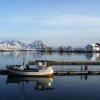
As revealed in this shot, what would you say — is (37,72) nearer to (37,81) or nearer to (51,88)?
(37,81)

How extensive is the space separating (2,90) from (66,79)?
8899 millimetres

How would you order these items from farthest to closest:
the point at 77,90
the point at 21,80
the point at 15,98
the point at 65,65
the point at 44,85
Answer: the point at 65,65, the point at 21,80, the point at 44,85, the point at 77,90, the point at 15,98

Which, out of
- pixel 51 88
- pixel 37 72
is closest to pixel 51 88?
pixel 51 88

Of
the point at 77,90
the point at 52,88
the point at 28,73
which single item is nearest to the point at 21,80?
the point at 28,73

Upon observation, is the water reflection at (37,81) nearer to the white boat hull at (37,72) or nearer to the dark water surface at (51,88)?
the dark water surface at (51,88)

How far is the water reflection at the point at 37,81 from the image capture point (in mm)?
31203

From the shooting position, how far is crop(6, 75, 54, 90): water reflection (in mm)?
31203

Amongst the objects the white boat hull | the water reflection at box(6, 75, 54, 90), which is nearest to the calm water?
the water reflection at box(6, 75, 54, 90)

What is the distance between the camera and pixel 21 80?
35.5 meters

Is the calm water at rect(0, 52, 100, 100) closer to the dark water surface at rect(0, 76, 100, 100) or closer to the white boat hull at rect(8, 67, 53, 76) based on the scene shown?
the dark water surface at rect(0, 76, 100, 100)

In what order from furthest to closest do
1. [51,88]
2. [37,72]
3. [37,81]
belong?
1. [37,72]
2. [37,81]
3. [51,88]

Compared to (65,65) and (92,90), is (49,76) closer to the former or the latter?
(92,90)

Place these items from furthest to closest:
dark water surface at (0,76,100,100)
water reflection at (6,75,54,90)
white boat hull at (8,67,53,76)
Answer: white boat hull at (8,67,53,76) < water reflection at (6,75,54,90) < dark water surface at (0,76,100,100)

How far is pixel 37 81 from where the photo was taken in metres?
34.8
